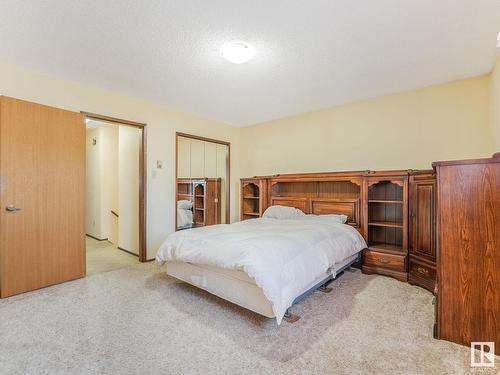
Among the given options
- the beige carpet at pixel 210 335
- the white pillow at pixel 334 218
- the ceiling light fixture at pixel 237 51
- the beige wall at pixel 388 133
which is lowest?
the beige carpet at pixel 210 335

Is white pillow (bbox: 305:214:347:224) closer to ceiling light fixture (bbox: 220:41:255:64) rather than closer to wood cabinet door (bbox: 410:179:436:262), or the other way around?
wood cabinet door (bbox: 410:179:436:262)

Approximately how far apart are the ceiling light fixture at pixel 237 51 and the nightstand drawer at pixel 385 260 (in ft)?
9.12

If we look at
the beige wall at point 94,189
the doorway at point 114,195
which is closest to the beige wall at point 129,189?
the doorway at point 114,195

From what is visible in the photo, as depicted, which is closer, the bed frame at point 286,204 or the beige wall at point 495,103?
the bed frame at point 286,204

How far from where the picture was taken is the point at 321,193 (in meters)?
4.27

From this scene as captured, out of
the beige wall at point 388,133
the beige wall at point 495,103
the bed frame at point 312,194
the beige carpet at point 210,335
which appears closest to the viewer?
the beige carpet at point 210,335

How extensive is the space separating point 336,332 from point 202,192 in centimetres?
395

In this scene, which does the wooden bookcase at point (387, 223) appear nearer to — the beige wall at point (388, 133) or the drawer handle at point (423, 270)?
the drawer handle at point (423, 270)

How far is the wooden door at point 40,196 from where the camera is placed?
2598mm

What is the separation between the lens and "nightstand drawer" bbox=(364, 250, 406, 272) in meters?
3.09

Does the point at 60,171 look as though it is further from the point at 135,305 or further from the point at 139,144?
the point at 135,305

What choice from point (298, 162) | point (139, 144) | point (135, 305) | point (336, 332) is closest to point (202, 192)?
point (139, 144)

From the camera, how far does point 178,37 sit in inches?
88.2

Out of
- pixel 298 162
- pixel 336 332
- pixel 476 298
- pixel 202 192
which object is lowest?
pixel 336 332
